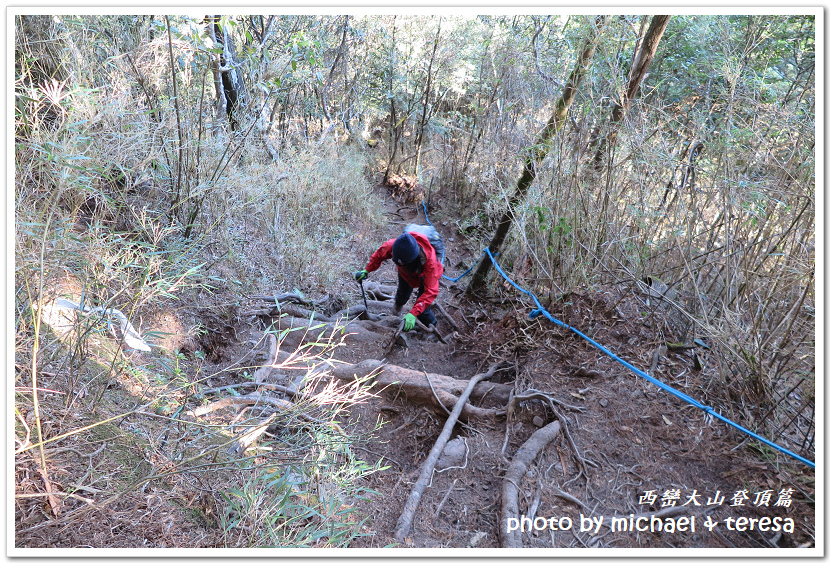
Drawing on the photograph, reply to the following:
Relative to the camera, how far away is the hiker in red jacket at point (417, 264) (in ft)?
13.9

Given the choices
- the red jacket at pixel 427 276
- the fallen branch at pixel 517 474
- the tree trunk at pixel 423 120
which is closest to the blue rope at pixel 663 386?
the fallen branch at pixel 517 474

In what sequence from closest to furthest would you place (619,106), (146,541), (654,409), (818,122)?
(146,541), (818,122), (654,409), (619,106)

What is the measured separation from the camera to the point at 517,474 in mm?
2350

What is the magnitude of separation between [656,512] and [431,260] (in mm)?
2976

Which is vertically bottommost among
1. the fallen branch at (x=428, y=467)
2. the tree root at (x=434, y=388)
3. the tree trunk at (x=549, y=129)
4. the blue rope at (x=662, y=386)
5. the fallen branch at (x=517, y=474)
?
the tree root at (x=434, y=388)

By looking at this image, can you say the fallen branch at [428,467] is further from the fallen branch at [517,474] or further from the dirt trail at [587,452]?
the fallen branch at [517,474]

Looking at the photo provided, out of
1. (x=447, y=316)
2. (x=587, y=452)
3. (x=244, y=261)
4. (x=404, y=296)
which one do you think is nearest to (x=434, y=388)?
(x=587, y=452)

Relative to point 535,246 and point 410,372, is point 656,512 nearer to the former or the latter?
point 410,372

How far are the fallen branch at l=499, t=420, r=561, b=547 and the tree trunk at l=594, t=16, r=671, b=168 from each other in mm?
2159

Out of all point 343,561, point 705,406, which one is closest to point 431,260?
point 705,406

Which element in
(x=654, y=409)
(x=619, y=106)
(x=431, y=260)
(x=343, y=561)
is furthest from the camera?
(x=431, y=260)

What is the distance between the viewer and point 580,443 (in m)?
2.49

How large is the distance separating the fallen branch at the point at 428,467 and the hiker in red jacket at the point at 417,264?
1129 mm

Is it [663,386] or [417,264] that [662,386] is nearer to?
[663,386]
